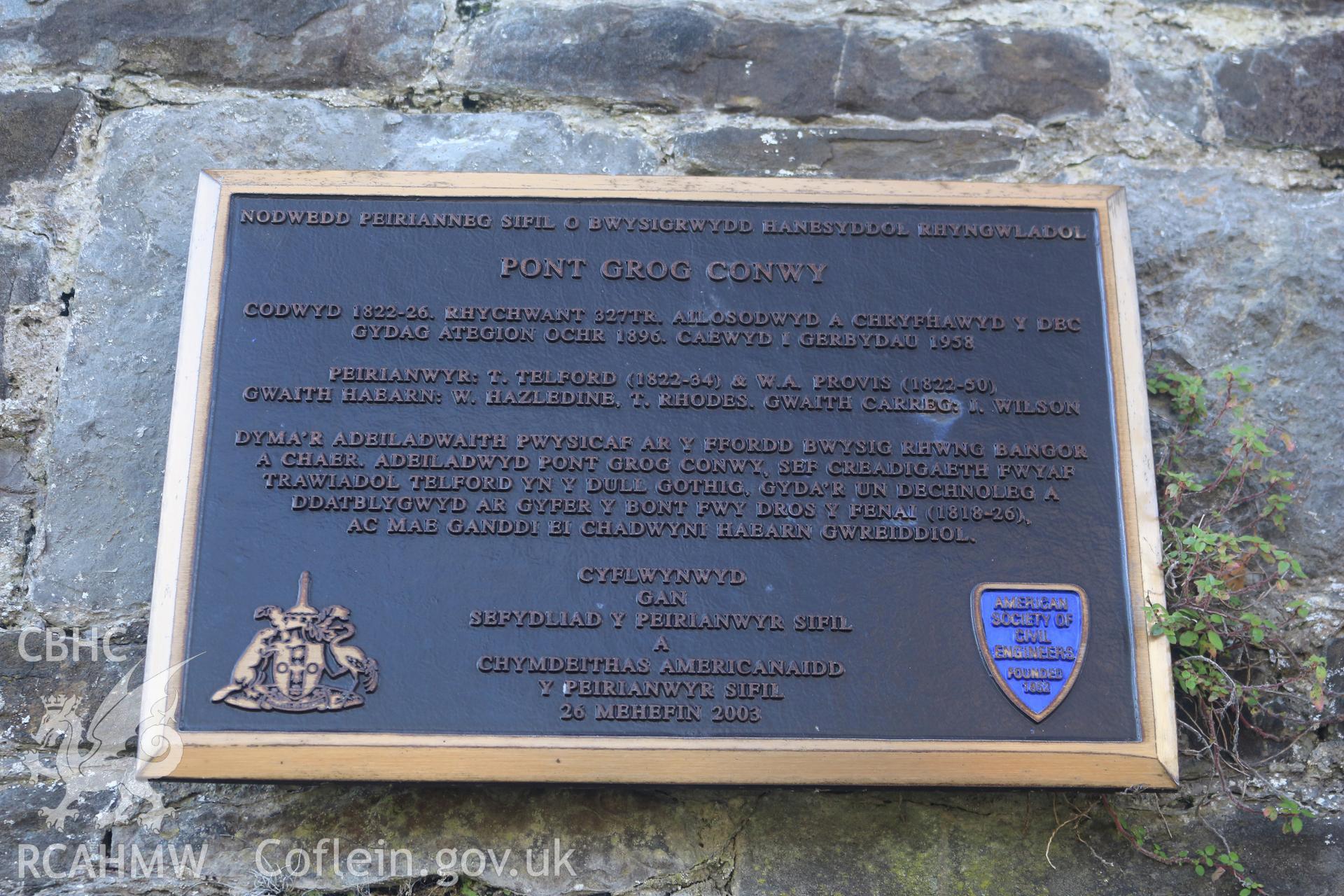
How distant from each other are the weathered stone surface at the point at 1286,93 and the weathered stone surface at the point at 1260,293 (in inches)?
8.6

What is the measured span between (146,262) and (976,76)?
2922mm

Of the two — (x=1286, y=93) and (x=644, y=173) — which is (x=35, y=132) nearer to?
(x=644, y=173)

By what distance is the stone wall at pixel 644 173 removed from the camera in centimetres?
318

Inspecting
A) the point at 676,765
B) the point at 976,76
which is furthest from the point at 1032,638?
the point at 976,76

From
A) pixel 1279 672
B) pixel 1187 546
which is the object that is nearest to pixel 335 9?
pixel 1187 546

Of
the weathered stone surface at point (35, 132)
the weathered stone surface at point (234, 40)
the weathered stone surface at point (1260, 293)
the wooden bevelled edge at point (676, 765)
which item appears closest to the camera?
the wooden bevelled edge at point (676, 765)

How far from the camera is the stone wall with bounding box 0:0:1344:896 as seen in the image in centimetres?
318

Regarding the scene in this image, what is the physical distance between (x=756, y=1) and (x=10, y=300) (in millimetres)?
2749

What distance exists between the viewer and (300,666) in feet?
9.87

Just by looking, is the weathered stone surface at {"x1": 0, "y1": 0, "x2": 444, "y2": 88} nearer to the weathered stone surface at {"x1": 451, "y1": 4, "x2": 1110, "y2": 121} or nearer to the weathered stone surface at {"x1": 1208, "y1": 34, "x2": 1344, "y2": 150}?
the weathered stone surface at {"x1": 451, "y1": 4, "x2": 1110, "y2": 121}

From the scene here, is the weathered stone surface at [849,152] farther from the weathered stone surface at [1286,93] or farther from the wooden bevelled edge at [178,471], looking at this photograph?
the wooden bevelled edge at [178,471]

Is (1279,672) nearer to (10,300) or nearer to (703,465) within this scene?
(703,465)

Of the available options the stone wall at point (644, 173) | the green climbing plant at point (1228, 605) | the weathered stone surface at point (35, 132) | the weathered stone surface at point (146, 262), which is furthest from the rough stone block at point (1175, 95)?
the weathered stone surface at point (35, 132)

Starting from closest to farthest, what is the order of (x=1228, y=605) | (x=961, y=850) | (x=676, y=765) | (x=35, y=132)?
(x=676, y=765), (x=961, y=850), (x=1228, y=605), (x=35, y=132)
